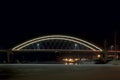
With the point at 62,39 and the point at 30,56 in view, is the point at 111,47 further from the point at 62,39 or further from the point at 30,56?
the point at 30,56

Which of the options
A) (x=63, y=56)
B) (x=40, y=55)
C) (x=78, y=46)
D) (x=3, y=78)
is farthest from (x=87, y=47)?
(x=3, y=78)

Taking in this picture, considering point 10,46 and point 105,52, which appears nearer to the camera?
point 105,52

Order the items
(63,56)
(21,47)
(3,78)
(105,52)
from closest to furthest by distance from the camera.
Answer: (3,78) < (105,52) < (21,47) < (63,56)

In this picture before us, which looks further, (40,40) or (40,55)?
(40,55)

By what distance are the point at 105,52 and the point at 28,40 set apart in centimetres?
3240

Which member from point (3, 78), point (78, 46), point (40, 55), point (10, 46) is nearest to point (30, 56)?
point (40, 55)

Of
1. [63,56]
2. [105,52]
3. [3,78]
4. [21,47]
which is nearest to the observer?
[3,78]

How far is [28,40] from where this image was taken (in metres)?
148

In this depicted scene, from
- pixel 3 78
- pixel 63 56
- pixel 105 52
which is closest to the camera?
pixel 3 78

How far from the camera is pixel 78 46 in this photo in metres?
150

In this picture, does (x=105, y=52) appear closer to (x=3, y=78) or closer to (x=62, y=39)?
(x=62, y=39)

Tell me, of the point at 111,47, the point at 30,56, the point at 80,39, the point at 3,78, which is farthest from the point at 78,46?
the point at 3,78

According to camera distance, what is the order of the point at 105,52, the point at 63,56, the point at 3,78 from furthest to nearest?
the point at 63,56, the point at 105,52, the point at 3,78

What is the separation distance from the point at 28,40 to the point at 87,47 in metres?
23.7
